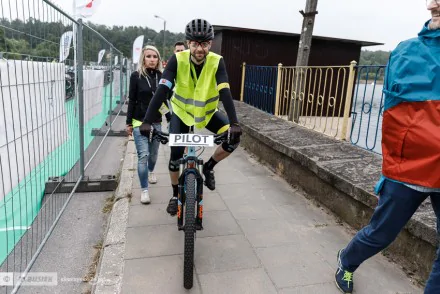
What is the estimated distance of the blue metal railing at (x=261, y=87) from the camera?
810cm

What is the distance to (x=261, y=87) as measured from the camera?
8.88m

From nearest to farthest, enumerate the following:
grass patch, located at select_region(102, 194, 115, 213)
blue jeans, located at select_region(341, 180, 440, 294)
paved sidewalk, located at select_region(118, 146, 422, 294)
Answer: blue jeans, located at select_region(341, 180, 440, 294) < paved sidewalk, located at select_region(118, 146, 422, 294) < grass patch, located at select_region(102, 194, 115, 213)

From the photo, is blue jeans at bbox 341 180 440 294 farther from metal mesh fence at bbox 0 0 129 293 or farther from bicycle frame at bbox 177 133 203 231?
metal mesh fence at bbox 0 0 129 293

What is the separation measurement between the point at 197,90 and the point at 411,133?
1779 mm

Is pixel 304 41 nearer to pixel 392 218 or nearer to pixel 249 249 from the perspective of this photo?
pixel 249 249

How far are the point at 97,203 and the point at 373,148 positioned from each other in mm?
3760

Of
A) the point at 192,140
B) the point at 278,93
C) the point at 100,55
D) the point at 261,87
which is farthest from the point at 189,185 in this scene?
the point at 261,87

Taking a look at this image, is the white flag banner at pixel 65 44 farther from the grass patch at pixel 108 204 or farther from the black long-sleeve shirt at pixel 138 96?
the grass patch at pixel 108 204

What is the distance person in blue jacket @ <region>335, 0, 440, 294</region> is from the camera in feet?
6.29

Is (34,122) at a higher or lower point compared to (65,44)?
lower

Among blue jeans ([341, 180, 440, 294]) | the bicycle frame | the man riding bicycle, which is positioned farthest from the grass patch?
blue jeans ([341, 180, 440, 294])

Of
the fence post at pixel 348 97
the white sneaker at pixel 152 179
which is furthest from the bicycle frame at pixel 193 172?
the fence post at pixel 348 97

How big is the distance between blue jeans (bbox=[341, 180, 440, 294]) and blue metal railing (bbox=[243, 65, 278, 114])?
19.5ft

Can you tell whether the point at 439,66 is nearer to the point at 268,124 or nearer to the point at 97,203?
the point at 97,203
